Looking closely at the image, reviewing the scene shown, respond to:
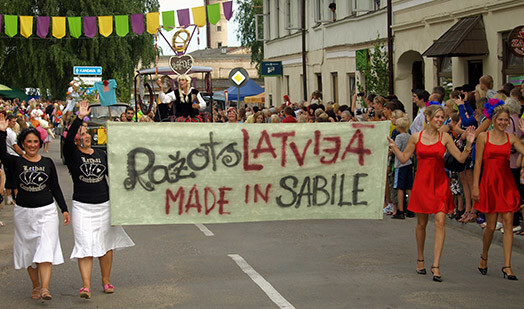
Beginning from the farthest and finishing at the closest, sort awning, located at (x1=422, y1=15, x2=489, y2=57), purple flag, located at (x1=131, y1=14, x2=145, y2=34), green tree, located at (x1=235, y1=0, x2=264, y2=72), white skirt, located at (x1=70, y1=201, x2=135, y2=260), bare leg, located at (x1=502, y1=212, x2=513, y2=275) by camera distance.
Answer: green tree, located at (x1=235, y1=0, x2=264, y2=72) < purple flag, located at (x1=131, y1=14, x2=145, y2=34) < awning, located at (x1=422, y1=15, x2=489, y2=57) < bare leg, located at (x1=502, y1=212, x2=513, y2=275) < white skirt, located at (x1=70, y1=201, x2=135, y2=260)

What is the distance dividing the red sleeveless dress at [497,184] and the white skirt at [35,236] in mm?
4500

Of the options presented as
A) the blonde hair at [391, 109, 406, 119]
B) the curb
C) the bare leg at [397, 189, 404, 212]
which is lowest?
the curb

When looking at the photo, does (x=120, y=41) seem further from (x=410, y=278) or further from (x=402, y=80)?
(x=410, y=278)

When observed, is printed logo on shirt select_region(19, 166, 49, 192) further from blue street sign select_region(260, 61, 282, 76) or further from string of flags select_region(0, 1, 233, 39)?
blue street sign select_region(260, 61, 282, 76)

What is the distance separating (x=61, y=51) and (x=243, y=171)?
4147 centimetres

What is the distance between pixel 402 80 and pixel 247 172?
57.6 ft

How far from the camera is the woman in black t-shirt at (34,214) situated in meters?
8.11

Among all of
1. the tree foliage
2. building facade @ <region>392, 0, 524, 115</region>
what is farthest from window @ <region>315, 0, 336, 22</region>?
the tree foliage

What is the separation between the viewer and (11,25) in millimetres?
31625

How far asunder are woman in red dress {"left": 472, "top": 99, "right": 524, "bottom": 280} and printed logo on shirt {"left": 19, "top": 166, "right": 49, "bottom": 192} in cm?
452

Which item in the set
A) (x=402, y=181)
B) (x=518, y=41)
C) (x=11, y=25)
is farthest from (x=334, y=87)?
(x=402, y=181)

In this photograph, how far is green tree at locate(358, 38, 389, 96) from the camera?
25.8 meters

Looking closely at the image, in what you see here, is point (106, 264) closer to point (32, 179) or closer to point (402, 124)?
point (32, 179)

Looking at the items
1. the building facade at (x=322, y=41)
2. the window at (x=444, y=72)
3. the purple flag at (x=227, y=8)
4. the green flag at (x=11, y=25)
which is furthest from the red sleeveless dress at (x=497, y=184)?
the green flag at (x=11, y=25)
